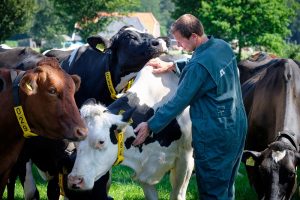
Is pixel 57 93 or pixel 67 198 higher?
pixel 57 93

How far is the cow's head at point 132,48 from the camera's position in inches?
294

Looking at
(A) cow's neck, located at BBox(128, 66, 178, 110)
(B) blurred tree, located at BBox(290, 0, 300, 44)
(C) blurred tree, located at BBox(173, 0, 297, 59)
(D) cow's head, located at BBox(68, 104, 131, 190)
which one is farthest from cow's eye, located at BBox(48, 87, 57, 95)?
(B) blurred tree, located at BBox(290, 0, 300, 44)

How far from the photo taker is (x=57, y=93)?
15.2 feet

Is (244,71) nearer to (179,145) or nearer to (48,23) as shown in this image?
(179,145)

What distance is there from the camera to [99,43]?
25.9 ft

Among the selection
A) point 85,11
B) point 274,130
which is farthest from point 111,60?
point 85,11

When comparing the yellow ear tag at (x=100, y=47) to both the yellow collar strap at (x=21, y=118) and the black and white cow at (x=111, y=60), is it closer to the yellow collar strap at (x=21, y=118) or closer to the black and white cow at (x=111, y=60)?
the black and white cow at (x=111, y=60)

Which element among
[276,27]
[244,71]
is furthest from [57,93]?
[276,27]

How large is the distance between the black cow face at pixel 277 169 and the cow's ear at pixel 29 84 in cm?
260

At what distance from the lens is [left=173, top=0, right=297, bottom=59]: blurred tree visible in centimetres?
3753

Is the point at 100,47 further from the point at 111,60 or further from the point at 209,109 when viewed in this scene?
the point at 209,109

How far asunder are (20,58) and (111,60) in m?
1.61

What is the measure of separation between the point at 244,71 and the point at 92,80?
3.59 m

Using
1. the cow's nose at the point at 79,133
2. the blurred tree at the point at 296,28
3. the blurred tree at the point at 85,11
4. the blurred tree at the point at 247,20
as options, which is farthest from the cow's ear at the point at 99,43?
the blurred tree at the point at 296,28
